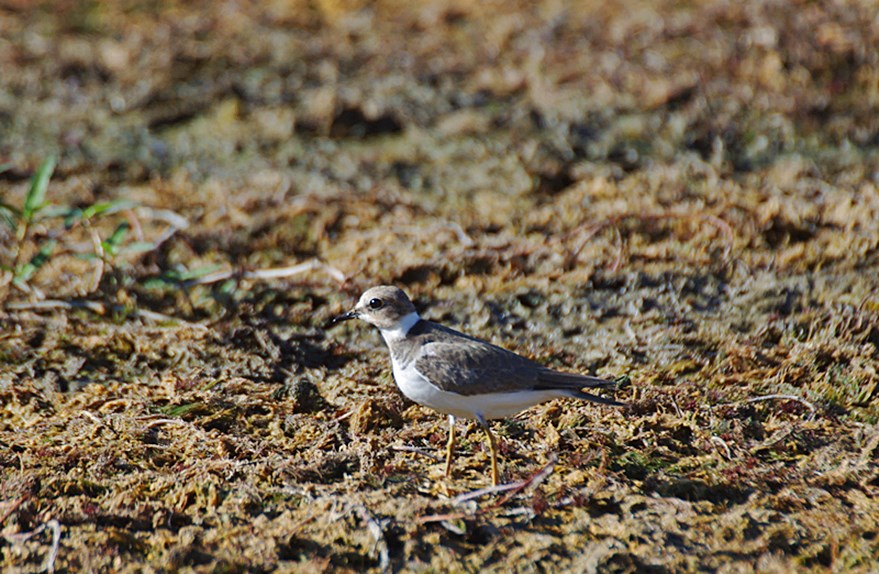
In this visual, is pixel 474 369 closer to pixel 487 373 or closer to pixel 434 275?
pixel 487 373

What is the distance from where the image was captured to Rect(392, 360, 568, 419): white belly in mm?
5219

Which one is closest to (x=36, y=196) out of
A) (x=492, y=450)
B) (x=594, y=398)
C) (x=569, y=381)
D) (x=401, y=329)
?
(x=401, y=329)

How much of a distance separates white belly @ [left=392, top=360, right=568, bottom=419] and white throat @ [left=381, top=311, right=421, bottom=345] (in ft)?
1.51

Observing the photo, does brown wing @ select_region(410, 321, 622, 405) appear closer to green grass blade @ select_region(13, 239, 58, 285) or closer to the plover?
the plover

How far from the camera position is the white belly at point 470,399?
5.22 metres

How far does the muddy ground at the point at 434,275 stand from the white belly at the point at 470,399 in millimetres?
381

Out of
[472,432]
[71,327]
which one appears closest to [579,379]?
[472,432]

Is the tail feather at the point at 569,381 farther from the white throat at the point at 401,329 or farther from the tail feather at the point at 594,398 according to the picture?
the white throat at the point at 401,329

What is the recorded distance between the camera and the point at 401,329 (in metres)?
5.85

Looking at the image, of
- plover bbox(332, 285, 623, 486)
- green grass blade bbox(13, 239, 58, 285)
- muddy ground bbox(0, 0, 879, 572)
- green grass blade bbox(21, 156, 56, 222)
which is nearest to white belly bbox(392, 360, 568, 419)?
plover bbox(332, 285, 623, 486)

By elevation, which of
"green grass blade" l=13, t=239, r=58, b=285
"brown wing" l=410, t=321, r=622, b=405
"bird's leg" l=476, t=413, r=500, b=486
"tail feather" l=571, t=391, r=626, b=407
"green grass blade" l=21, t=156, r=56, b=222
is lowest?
"bird's leg" l=476, t=413, r=500, b=486

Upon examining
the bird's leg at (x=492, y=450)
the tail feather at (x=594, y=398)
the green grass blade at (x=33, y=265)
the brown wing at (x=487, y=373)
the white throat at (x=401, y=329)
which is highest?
the green grass blade at (x=33, y=265)

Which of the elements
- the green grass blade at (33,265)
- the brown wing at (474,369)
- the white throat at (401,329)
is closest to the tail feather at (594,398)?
the brown wing at (474,369)

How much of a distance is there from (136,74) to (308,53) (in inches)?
74.3
